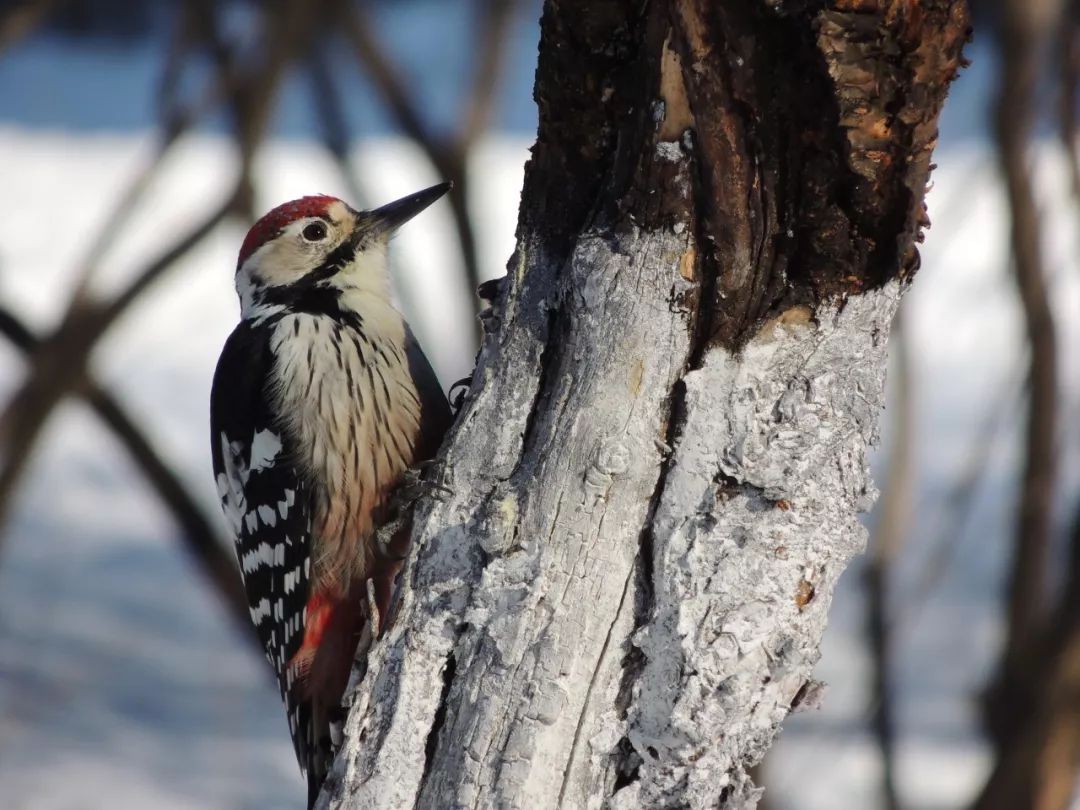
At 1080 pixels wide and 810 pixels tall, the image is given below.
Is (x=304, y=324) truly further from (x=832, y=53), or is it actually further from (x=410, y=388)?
(x=832, y=53)

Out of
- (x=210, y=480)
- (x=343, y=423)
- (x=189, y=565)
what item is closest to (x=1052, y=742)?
(x=343, y=423)

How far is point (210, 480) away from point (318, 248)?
4406 mm

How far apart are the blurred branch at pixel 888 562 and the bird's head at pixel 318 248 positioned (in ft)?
5.42

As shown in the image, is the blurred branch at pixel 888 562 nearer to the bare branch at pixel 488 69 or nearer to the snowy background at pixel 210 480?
the snowy background at pixel 210 480

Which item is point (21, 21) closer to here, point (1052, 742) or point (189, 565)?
point (189, 565)

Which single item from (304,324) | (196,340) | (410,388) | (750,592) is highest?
(196,340)

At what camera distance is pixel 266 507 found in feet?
8.16

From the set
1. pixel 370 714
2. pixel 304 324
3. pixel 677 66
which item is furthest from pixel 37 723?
pixel 677 66

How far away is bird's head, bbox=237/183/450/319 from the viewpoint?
2.73 m

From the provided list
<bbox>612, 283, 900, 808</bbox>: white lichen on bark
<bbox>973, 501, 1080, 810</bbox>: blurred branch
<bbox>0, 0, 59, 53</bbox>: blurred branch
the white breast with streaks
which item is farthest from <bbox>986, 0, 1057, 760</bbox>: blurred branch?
<bbox>0, 0, 59, 53</bbox>: blurred branch

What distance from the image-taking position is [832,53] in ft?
4.54

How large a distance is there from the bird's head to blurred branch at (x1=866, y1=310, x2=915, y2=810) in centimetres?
165

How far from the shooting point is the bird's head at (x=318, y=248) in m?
2.73

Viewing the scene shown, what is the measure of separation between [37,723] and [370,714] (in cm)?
459
